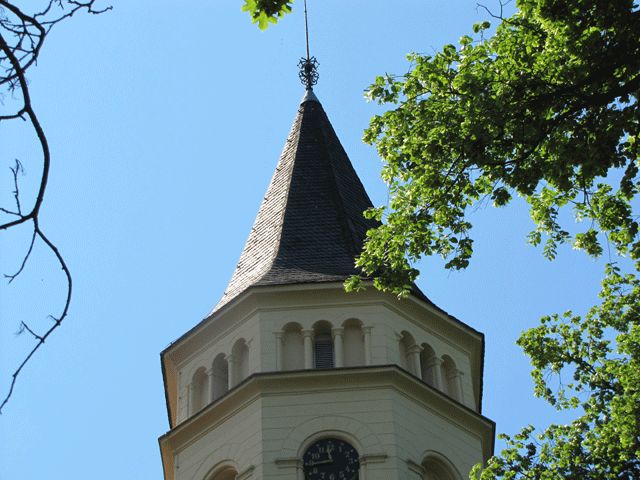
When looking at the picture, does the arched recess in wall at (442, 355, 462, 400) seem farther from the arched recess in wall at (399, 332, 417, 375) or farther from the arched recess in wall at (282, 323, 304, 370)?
the arched recess in wall at (282, 323, 304, 370)

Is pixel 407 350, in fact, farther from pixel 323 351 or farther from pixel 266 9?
pixel 266 9

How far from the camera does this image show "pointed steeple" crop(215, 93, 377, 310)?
2803 centimetres

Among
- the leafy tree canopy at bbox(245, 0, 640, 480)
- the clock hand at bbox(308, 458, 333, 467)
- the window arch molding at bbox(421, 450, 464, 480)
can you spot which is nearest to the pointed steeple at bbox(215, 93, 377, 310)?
the window arch molding at bbox(421, 450, 464, 480)

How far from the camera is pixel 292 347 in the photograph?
26250mm

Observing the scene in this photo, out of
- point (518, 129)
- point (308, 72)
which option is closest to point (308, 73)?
point (308, 72)

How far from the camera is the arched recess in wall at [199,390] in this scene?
2673cm

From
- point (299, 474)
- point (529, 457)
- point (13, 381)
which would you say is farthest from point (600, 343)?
point (13, 381)

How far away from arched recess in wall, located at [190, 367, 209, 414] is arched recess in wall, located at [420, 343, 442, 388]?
4725mm

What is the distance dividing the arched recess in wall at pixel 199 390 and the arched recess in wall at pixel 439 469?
5042 millimetres

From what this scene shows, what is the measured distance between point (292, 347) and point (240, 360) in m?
1.20

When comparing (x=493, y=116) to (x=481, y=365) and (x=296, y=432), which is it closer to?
(x=296, y=432)

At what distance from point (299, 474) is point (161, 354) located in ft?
20.2

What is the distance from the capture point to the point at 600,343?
19.8 meters

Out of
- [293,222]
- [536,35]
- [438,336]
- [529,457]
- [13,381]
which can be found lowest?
[13,381]
